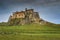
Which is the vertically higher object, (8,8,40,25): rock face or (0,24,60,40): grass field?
(8,8,40,25): rock face

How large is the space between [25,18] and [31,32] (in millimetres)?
414

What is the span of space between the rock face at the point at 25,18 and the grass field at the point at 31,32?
117 millimetres

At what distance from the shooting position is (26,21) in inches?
210

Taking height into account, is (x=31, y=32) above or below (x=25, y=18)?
below

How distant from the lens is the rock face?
17.4 ft

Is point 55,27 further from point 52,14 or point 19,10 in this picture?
point 19,10

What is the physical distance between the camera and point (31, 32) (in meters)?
5.34

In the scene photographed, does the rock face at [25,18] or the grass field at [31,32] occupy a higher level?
the rock face at [25,18]

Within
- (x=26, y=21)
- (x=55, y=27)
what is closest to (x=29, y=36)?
(x=26, y=21)

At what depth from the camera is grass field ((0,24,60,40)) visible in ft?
17.2

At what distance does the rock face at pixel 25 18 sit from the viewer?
17.4 ft

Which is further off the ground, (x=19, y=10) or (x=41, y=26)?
(x=19, y=10)

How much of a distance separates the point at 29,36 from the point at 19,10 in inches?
31.2

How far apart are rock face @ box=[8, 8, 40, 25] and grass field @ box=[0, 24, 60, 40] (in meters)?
0.12
